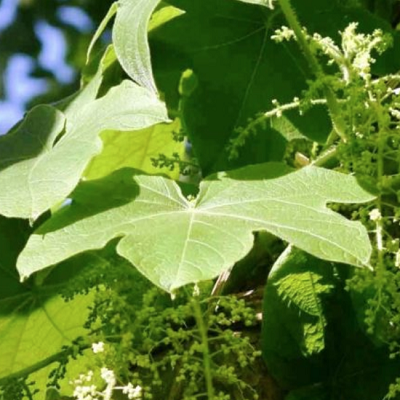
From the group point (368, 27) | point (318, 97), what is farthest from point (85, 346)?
point (368, 27)

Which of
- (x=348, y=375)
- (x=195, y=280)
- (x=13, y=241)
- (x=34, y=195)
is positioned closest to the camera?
(x=195, y=280)

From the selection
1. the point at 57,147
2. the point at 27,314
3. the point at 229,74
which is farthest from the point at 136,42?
the point at 27,314

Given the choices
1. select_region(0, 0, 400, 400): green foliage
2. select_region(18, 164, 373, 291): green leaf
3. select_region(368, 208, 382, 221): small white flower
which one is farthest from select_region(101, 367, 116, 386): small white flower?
select_region(368, 208, 382, 221): small white flower

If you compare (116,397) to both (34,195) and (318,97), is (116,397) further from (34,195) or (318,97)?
(318,97)

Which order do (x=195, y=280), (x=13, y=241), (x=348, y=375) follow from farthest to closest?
(x=13, y=241) < (x=348, y=375) < (x=195, y=280)

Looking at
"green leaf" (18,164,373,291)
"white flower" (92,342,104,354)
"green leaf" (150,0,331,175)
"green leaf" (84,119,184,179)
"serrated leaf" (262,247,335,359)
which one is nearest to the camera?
"green leaf" (18,164,373,291)

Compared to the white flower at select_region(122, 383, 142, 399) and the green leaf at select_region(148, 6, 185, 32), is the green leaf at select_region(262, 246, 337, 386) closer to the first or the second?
the white flower at select_region(122, 383, 142, 399)

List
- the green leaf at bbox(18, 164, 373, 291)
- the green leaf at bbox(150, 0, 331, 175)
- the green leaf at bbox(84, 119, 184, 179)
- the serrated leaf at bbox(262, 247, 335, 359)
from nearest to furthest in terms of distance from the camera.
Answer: the green leaf at bbox(18, 164, 373, 291) < the serrated leaf at bbox(262, 247, 335, 359) < the green leaf at bbox(150, 0, 331, 175) < the green leaf at bbox(84, 119, 184, 179)
